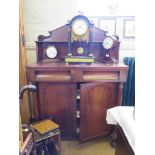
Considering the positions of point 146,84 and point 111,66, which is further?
point 111,66

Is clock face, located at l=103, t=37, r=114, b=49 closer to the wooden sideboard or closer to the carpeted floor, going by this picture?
the wooden sideboard

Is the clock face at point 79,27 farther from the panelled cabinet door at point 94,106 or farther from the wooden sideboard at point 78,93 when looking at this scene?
the panelled cabinet door at point 94,106

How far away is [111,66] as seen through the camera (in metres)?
1.85

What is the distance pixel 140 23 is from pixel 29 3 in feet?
6.58

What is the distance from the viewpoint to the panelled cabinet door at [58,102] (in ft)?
6.31

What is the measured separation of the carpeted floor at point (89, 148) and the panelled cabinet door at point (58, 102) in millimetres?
245

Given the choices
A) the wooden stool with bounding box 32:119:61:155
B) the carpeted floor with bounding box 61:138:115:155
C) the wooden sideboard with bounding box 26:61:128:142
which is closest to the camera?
the wooden stool with bounding box 32:119:61:155

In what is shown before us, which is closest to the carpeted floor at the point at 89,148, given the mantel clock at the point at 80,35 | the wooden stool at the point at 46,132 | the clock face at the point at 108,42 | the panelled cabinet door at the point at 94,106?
the panelled cabinet door at the point at 94,106

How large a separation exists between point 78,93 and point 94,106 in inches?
8.6

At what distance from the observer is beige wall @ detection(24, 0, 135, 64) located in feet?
7.46

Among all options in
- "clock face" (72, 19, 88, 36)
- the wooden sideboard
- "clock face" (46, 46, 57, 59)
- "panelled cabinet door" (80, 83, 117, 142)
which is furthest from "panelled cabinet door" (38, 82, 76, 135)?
"clock face" (72, 19, 88, 36)
